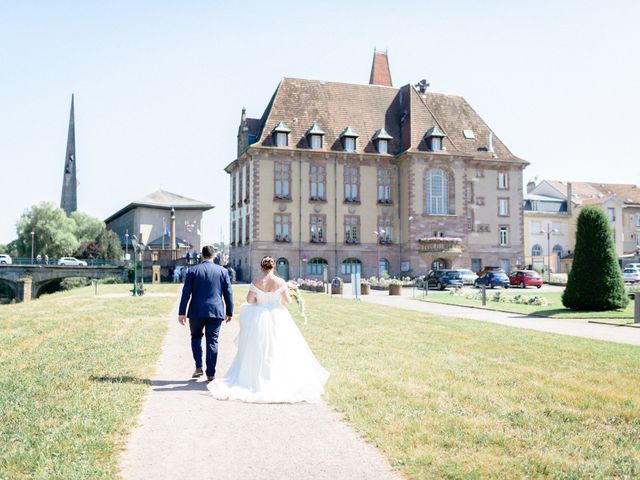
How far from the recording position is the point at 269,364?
849cm

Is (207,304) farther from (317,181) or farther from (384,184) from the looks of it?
(384,184)

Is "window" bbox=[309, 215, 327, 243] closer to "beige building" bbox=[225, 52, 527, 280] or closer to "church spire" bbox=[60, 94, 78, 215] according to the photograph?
"beige building" bbox=[225, 52, 527, 280]

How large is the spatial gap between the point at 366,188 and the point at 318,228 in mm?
6134

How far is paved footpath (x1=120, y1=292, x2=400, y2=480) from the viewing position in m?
5.19

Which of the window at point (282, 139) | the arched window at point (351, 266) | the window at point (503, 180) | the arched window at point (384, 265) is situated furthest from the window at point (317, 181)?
the window at point (503, 180)

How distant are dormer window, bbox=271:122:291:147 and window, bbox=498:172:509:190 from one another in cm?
2248

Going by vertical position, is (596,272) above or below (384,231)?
below

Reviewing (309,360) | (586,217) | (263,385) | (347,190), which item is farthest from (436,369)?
(347,190)

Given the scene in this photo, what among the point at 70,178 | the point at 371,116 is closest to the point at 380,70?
the point at 371,116

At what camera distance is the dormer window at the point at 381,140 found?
58156 mm

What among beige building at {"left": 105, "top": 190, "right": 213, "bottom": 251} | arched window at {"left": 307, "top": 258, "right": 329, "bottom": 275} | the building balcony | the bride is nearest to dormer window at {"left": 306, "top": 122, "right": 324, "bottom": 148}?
arched window at {"left": 307, "top": 258, "right": 329, "bottom": 275}

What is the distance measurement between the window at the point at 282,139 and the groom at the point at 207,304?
1833 inches

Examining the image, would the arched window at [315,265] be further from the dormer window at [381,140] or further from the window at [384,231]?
the dormer window at [381,140]

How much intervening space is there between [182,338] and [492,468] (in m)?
10.6
